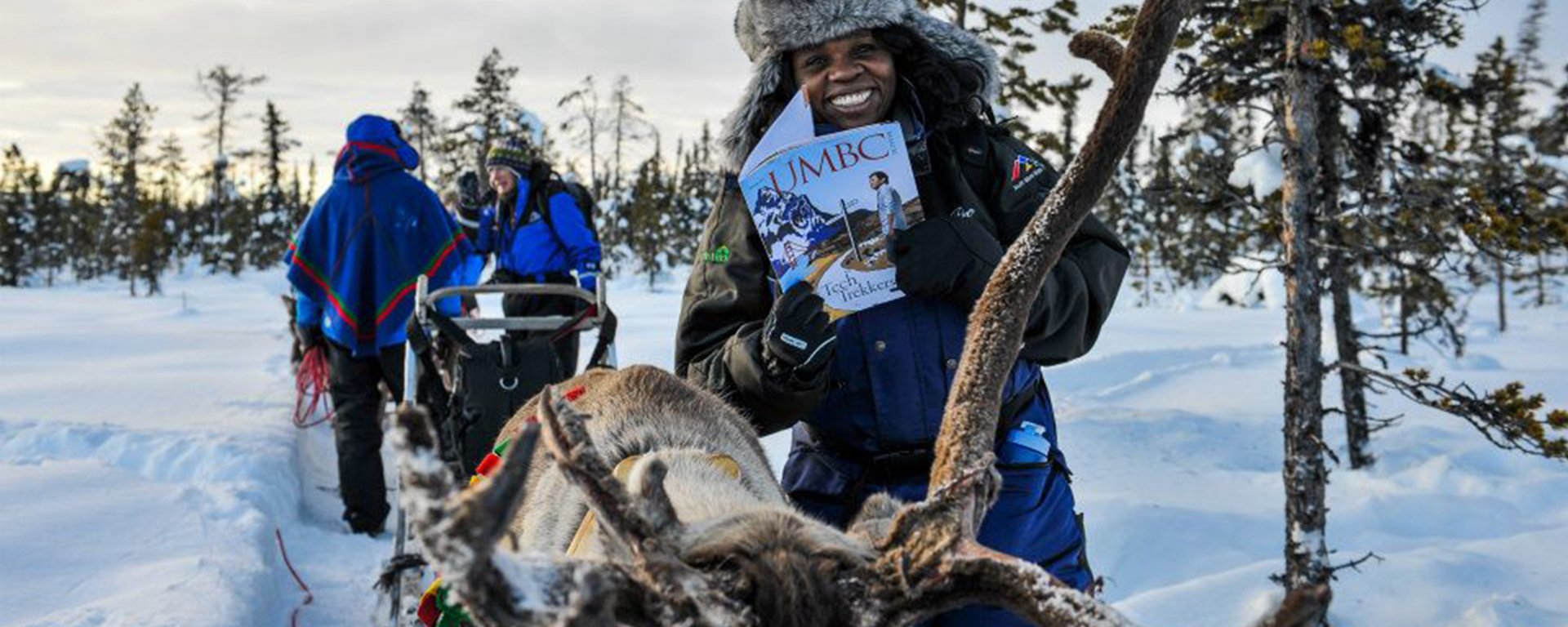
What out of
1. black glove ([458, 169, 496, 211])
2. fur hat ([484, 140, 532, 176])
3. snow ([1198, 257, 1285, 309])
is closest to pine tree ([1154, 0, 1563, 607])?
fur hat ([484, 140, 532, 176])

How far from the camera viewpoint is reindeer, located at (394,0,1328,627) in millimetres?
960

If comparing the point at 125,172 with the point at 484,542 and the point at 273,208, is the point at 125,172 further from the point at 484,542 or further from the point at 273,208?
the point at 484,542

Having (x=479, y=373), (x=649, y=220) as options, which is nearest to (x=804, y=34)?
(x=479, y=373)

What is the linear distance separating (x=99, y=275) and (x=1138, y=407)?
47080 mm

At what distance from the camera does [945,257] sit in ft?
7.36

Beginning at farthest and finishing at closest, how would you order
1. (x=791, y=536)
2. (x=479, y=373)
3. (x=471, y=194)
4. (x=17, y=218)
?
(x=17, y=218) < (x=471, y=194) < (x=479, y=373) < (x=791, y=536)


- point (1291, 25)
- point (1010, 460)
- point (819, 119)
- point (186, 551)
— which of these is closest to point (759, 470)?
point (1010, 460)

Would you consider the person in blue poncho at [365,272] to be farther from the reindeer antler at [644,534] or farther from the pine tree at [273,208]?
the pine tree at [273,208]

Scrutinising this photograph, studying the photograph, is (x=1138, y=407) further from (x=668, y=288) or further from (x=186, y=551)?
(x=668, y=288)

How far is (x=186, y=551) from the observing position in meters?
4.54

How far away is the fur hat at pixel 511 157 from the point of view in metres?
7.59

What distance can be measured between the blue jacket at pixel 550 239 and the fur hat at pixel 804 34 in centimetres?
490

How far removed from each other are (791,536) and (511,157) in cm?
666

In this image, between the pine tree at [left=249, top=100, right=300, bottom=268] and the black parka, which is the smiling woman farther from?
the pine tree at [left=249, top=100, right=300, bottom=268]
